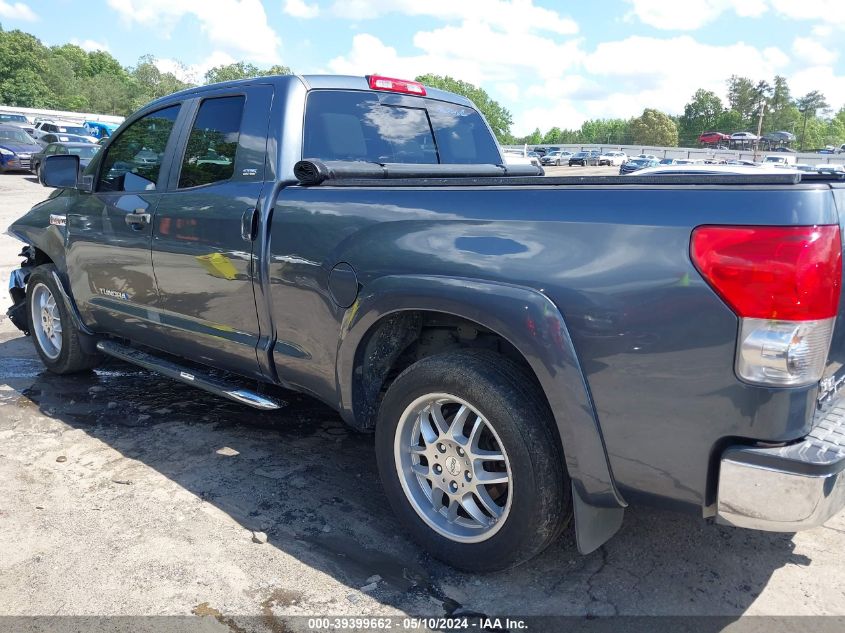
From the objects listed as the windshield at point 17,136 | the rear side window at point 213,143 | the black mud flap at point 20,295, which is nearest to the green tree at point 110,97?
the windshield at point 17,136

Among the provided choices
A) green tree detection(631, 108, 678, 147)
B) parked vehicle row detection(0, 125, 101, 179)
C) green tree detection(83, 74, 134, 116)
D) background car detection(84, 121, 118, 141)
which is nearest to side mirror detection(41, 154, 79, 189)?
parked vehicle row detection(0, 125, 101, 179)

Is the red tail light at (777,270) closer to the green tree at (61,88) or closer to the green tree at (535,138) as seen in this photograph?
the green tree at (61,88)

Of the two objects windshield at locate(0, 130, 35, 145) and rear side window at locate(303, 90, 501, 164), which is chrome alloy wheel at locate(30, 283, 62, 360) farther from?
windshield at locate(0, 130, 35, 145)

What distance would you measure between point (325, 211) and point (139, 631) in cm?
178

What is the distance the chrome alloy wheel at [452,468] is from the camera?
8.80 feet

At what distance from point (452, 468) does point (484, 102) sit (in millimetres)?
141910

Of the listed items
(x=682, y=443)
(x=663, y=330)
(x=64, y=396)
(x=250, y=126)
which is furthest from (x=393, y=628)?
(x=64, y=396)

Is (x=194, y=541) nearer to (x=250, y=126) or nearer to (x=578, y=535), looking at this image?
(x=578, y=535)

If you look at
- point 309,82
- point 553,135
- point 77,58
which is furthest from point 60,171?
point 553,135

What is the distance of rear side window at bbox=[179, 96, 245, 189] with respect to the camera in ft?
12.0

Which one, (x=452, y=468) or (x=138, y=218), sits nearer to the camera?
(x=452, y=468)

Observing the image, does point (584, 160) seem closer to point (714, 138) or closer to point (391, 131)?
point (714, 138)

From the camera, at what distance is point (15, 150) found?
2452 centimetres

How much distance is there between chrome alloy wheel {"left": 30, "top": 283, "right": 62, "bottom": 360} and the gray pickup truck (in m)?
1.15
